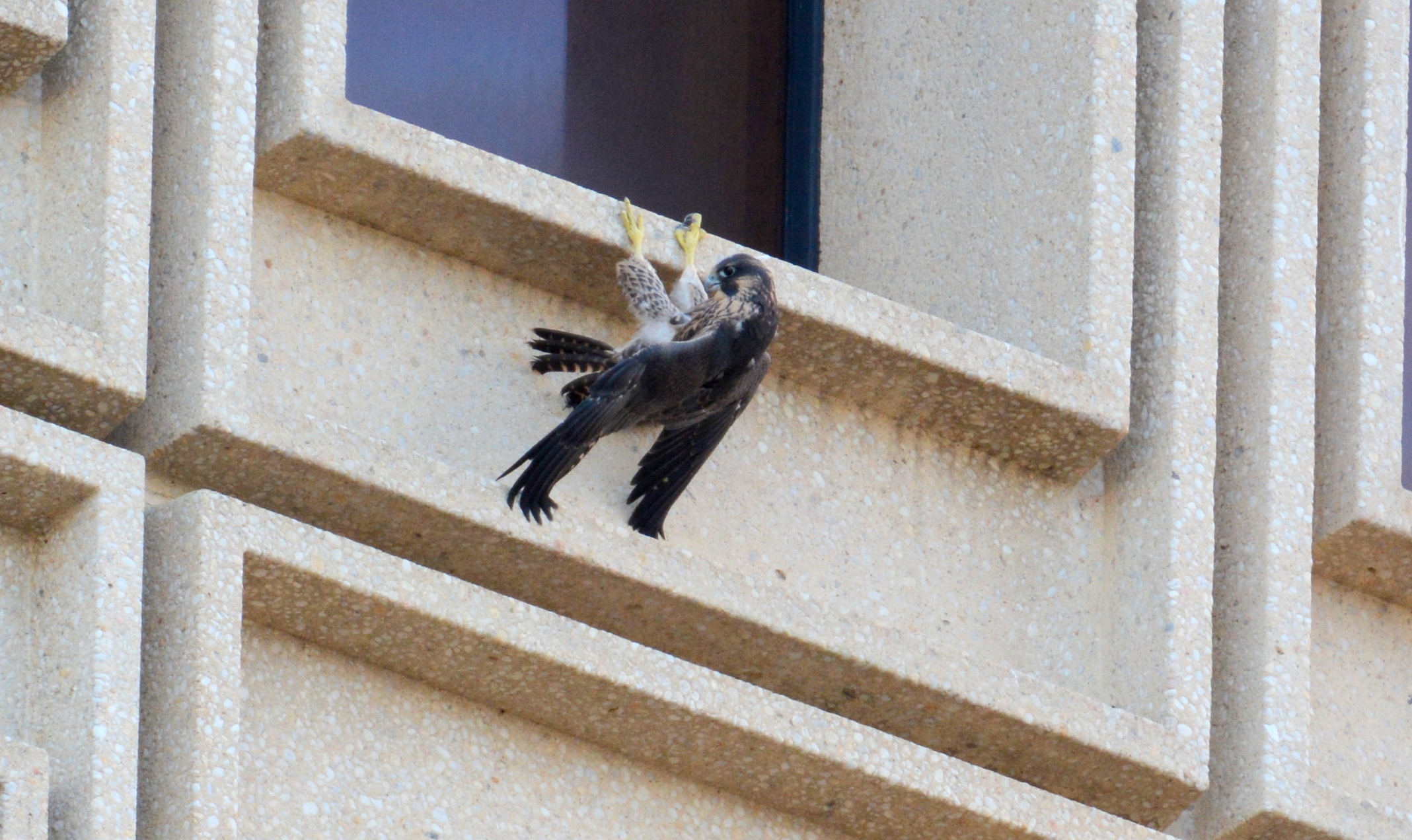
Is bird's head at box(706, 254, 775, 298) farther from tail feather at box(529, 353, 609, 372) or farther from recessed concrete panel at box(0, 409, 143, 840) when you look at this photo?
recessed concrete panel at box(0, 409, 143, 840)

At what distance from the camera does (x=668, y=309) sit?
632 centimetres

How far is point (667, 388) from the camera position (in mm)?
6086

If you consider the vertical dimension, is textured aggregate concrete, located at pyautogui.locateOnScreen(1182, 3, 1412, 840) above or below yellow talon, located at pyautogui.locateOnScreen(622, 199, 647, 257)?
below

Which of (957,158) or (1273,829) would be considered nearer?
(1273,829)

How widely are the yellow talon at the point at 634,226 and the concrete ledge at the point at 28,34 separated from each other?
1.35m

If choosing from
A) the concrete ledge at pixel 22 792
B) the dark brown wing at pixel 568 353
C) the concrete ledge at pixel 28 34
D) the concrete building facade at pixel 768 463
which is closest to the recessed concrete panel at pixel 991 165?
the concrete building facade at pixel 768 463

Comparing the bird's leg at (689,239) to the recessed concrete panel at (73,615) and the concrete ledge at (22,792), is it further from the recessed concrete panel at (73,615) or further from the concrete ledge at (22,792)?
Result: the concrete ledge at (22,792)

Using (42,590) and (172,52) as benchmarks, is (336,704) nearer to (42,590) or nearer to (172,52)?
(42,590)

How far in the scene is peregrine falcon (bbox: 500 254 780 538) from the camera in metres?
5.96

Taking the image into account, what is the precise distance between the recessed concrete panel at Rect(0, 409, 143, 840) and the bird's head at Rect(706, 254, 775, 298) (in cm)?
151

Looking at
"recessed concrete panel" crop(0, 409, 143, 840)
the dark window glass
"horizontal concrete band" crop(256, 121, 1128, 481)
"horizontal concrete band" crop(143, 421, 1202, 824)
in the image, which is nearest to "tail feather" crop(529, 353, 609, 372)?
"horizontal concrete band" crop(256, 121, 1128, 481)

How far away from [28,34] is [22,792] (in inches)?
62.4

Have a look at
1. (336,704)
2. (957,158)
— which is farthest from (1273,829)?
(336,704)

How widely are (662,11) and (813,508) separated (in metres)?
1.68
